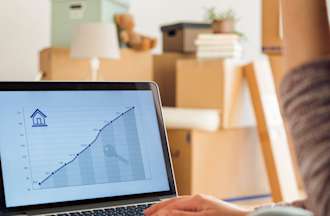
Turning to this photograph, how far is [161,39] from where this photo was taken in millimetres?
3498

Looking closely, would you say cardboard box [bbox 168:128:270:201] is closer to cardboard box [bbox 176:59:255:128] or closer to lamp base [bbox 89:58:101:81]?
cardboard box [bbox 176:59:255:128]

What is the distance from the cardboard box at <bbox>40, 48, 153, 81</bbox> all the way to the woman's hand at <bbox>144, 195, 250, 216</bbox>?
5.90 ft

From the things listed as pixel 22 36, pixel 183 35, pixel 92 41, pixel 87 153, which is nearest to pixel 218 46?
pixel 183 35

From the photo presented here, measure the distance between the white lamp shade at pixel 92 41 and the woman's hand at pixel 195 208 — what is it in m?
1.68

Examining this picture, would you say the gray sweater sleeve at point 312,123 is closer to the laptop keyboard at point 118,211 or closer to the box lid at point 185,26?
the laptop keyboard at point 118,211

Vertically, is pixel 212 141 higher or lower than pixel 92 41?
lower

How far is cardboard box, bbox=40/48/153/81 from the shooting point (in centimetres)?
262

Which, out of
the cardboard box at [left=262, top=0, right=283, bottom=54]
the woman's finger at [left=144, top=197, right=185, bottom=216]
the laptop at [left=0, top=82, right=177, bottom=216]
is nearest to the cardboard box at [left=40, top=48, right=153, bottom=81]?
the cardboard box at [left=262, top=0, right=283, bottom=54]

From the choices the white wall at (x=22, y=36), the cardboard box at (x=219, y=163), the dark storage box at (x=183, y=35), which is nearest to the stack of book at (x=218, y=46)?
the dark storage box at (x=183, y=35)

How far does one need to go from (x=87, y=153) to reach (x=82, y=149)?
0.03 feet

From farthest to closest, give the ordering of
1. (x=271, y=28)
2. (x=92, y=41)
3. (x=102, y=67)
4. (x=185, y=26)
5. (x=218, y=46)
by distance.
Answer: (x=185, y=26)
(x=218, y=46)
(x=102, y=67)
(x=92, y=41)
(x=271, y=28)

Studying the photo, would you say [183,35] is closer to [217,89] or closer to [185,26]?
[185,26]

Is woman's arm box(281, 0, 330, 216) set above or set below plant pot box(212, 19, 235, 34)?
below

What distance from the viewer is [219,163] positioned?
2828 millimetres
